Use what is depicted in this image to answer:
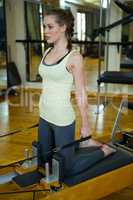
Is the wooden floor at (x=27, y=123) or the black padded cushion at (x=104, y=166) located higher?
the black padded cushion at (x=104, y=166)

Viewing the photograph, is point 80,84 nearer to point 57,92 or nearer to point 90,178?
point 57,92

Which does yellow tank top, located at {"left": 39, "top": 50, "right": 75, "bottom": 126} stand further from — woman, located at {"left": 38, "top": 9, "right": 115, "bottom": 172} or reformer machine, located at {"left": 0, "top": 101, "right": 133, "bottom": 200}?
reformer machine, located at {"left": 0, "top": 101, "right": 133, "bottom": 200}

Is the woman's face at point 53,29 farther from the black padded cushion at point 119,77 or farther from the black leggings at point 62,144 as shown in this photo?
the black padded cushion at point 119,77

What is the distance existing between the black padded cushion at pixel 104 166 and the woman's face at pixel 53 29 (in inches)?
28.7

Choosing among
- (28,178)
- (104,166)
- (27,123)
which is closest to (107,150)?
(104,166)

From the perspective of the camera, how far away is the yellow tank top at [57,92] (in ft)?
5.08

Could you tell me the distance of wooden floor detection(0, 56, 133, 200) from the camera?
212 centimetres

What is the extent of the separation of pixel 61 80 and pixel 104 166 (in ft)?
1.85

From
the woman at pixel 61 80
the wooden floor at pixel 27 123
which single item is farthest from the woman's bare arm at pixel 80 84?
the wooden floor at pixel 27 123

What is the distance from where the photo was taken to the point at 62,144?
1.69 meters

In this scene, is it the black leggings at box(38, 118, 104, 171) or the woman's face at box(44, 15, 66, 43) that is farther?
the black leggings at box(38, 118, 104, 171)

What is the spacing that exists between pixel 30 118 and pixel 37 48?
1.76 meters

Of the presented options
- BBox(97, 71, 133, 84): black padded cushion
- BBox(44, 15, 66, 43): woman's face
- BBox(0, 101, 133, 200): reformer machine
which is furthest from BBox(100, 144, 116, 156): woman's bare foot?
BBox(97, 71, 133, 84): black padded cushion

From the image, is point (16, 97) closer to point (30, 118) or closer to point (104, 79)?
point (30, 118)
